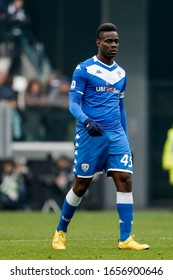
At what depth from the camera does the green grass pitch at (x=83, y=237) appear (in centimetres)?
1120

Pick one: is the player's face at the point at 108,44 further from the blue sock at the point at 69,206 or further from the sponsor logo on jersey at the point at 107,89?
the blue sock at the point at 69,206

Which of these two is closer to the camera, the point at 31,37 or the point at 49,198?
the point at 49,198

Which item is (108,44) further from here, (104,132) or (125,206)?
(125,206)

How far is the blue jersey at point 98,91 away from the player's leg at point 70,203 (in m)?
0.61

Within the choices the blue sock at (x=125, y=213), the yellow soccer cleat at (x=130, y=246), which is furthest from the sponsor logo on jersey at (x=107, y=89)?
the yellow soccer cleat at (x=130, y=246)

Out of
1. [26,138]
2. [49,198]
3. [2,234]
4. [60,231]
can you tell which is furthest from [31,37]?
[60,231]

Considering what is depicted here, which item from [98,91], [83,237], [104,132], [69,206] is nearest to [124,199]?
[69,206]

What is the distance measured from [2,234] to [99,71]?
3.86 meters

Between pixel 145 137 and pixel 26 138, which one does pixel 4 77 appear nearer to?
pixel 26 138

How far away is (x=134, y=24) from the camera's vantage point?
2980 centimetres

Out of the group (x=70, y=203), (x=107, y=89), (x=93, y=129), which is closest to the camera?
(x=93, y=129)

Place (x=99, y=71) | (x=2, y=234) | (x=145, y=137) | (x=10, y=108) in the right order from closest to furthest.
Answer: (x=99, y=71) → (x=2, y=234) → (x=10, y=108) → (x=145, y=137)

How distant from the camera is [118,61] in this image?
29594 millimetres

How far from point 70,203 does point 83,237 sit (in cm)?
234
